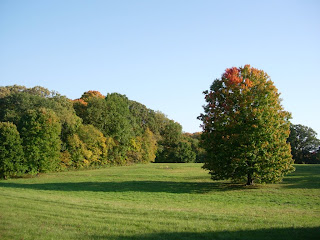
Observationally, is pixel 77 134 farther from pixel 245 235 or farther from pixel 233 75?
pixel 245 235

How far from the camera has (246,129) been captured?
25406 mm

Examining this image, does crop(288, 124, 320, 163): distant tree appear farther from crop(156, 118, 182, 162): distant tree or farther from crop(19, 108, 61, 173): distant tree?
crop(19, 108, 61, 173): distant tree

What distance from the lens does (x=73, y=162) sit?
166 feet

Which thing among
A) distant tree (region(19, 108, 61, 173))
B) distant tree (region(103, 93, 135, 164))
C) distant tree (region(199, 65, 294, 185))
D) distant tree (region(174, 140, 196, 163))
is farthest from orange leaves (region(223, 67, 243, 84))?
distant tree (region(174, 140, 196, 163))

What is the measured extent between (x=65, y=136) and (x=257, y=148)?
36.7 meters

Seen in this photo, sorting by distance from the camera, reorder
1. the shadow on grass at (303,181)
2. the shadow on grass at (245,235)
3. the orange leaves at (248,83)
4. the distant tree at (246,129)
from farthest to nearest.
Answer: the shadow on grass at (303,181) → the orange leaves at (248,83) → the distant tree at (246,129) → the shadow on grass at (245,235)

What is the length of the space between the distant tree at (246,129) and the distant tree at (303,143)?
5064cm

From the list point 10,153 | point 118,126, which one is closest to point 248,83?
point 10,153

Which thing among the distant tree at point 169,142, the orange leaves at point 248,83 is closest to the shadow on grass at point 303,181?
the orange leaves at point 248,83

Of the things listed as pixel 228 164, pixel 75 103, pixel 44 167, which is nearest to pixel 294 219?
pixel 228 164

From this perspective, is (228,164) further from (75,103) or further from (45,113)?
(75,103)

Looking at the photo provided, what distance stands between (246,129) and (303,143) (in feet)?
182

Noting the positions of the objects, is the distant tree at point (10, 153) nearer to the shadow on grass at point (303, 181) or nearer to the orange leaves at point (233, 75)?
the orange leaves at point (233, 75)

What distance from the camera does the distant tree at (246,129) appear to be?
982 inches
